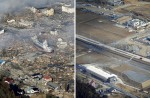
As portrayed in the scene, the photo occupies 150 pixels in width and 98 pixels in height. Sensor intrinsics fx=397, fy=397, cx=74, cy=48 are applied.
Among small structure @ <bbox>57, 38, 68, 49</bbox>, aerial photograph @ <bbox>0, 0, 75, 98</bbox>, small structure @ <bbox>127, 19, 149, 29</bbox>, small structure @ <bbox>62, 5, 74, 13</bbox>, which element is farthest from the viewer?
small structure @ <bbox>62, 5, 74, 13</bbox>

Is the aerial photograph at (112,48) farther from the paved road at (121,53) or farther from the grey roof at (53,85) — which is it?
the grey roof at (53,85)

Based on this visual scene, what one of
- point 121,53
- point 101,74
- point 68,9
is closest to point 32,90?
point 101,74

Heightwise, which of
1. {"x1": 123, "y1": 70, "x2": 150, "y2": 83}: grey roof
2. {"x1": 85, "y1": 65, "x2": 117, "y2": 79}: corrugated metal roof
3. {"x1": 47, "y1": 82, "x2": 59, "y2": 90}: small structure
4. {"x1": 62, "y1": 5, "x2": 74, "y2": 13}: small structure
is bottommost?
{"x1": 47, "y1": 82, "x2": 59, "y2": 90}: small structure

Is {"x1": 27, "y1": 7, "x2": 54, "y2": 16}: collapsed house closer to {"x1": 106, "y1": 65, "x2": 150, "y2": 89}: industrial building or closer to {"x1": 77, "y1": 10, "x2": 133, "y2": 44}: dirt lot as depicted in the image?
{"x1": 77, "y1": 10, "x2": 133, "y2": 44}: dirt lot

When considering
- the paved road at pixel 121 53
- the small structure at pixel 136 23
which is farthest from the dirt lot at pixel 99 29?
the small structure at pixel 136 23

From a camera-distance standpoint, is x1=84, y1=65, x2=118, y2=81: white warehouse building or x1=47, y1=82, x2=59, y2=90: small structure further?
x1=84, y1=65, x2=118, y2=81: white warehouse building

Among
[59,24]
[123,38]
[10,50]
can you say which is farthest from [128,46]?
[10,50]

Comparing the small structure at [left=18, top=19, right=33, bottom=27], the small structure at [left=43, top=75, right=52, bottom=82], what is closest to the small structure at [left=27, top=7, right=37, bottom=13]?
the small structure at [left=18, top=19, right=33, bottom=27]

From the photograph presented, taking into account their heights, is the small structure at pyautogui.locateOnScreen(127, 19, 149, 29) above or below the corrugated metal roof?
above
